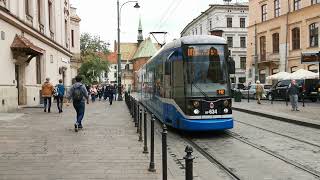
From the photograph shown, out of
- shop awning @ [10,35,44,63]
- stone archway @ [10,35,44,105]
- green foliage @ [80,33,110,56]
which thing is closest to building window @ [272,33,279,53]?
stone archway @ [10,35,44,105]

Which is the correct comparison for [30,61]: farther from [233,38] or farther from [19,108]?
[233,38]

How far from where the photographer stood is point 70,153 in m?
9.90

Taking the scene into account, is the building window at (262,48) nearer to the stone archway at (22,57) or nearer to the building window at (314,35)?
the building window at (314,35)

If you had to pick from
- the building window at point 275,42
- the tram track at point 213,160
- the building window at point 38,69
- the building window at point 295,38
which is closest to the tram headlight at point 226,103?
the tram track at point 213,160

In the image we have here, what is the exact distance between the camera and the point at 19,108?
78.5 feet

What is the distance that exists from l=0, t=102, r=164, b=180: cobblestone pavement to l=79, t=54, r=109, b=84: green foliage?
2233 inches

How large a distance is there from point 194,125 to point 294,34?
35.2m

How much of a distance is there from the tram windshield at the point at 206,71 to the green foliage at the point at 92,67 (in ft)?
192

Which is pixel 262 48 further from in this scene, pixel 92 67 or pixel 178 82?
pixel 178 82

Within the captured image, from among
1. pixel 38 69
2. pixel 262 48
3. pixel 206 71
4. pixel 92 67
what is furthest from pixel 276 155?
pixel 92 67

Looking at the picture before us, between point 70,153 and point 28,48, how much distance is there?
14.1 metres

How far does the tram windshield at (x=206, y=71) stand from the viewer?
44.9 ft

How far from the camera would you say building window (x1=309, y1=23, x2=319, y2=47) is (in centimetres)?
4178

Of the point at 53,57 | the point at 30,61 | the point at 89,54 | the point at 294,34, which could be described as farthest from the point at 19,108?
the point at 89,54
